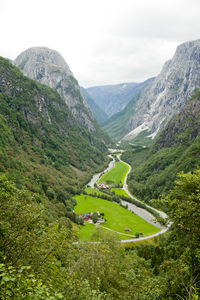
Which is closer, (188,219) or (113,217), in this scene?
(188,219)

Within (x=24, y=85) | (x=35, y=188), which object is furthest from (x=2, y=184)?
(x=24, y=85)

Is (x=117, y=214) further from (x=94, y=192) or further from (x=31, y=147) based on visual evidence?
(x=31, y=147)

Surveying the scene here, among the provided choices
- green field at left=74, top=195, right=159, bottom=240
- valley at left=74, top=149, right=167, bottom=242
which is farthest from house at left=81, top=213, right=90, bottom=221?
green field at left=74, top=195, right=159, bottom=240

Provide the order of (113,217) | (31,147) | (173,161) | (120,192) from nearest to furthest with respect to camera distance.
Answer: (113,217)
(31,147)
(120,192)
(173,161)

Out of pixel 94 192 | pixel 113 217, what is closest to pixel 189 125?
pixel 94 192

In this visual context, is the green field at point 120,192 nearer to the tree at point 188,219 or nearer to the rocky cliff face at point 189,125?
the rocky cliff face at point 189,125

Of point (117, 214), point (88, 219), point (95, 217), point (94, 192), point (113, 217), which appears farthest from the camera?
point (94, 192)

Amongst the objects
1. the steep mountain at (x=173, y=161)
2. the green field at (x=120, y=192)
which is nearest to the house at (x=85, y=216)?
the green field at (x=120, y=192)

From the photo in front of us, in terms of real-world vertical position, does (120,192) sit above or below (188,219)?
below

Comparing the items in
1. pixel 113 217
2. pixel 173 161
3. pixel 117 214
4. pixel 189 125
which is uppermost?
pixel 189 125
